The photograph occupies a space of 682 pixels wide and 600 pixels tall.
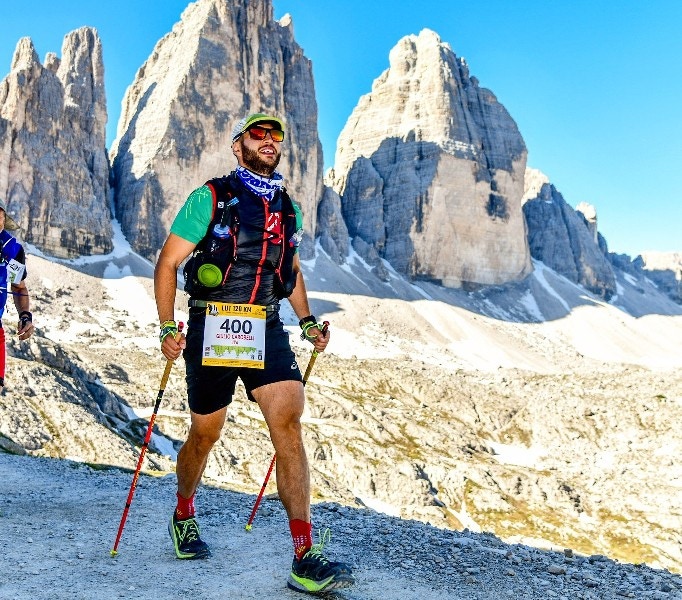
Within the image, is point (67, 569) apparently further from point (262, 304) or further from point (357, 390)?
point (357, 390)

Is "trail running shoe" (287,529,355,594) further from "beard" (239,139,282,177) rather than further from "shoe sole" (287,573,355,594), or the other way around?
"beard" (239,139,282,177)

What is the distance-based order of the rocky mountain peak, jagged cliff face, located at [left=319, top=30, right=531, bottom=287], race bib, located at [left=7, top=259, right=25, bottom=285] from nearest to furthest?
1. race bib, located at [left=7, top=259, right=25, bottom=285]
2. the rocky mountain peak
3. jagged cliff face, located at [left=319, top=30, right=531, bottom=287]

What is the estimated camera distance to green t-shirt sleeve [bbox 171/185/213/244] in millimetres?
5574

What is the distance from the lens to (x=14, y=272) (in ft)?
28.8

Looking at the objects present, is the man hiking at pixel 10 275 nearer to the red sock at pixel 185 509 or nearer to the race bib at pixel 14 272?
the race bib at pixel 14 272

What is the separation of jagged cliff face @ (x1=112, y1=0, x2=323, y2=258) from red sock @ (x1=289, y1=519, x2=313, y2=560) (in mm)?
109532

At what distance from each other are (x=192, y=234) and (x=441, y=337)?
101700 millimetres

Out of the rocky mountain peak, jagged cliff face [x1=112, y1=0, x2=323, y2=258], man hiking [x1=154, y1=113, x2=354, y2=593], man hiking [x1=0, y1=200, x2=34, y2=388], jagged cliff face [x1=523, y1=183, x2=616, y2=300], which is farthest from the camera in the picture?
jagged cliff face [x1=523, y1=183, x2=616, y2=300]

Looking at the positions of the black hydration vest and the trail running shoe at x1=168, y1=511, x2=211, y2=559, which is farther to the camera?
the trail running shoe at x1=168, y1=511, x2=211, y2=559

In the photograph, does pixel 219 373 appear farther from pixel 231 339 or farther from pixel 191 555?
pixel 191 555

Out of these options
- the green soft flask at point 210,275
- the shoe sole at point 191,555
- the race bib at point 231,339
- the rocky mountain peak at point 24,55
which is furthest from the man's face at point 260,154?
the rocky mountain peak at point 24,55

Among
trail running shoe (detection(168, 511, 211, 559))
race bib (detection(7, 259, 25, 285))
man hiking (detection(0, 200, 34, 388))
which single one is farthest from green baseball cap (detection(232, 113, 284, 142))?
race bib (detection(7, 259, 25, 285))

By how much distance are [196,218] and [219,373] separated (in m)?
1.46

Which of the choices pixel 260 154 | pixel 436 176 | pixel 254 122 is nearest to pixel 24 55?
pixel 436 176
